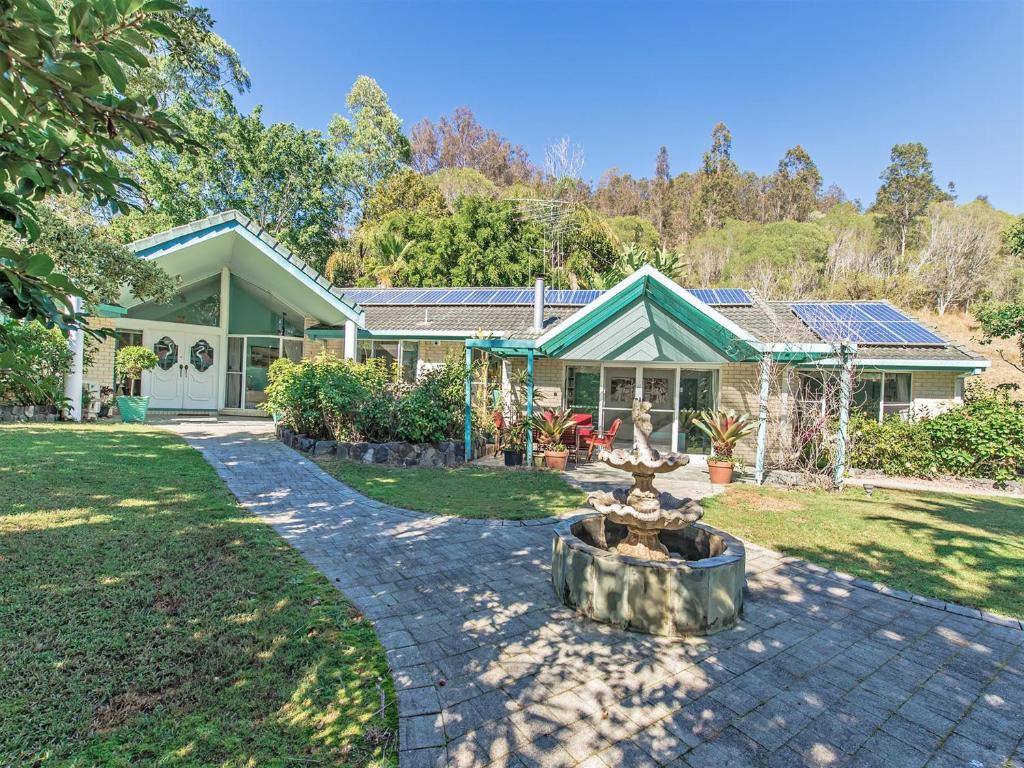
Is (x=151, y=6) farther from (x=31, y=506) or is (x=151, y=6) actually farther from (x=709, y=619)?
(x=31, y=506)

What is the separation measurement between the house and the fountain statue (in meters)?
6.57

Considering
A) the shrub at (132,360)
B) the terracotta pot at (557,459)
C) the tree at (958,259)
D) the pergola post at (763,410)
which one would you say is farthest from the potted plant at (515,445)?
the tree at (958,259)

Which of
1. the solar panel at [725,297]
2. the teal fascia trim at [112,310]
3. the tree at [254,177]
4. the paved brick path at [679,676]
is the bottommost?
the paved brick path at [679,676]

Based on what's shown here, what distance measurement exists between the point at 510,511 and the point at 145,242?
35.5ft

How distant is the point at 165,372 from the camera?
53.6 feet

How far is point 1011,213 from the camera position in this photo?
144 feet

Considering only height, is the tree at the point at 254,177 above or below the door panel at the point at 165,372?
above

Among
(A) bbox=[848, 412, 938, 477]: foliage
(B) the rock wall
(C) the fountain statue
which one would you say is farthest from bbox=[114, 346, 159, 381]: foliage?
(A) bbox=[848, 412, 938, 477]: foliage

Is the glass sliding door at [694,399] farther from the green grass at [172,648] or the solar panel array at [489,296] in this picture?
the green grass at [172,648]

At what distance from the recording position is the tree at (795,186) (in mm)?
53438

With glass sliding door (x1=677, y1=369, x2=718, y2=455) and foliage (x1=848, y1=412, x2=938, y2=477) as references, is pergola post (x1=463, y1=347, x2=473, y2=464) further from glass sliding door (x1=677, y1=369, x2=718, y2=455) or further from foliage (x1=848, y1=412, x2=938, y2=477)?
foliage (x1=848, y1=412, x2=938, y2=477)

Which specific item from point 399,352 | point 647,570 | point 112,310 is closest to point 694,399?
point 399,352

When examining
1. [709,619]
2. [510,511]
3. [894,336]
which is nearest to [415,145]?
[894,336]

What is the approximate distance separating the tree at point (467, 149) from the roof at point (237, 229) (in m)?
40.2
